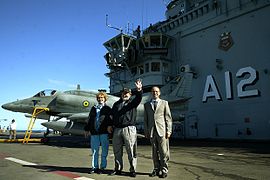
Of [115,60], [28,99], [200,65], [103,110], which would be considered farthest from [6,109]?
[200,65]

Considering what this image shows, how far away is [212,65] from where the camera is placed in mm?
25672

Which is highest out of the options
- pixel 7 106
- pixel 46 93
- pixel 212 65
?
pixel 212 65

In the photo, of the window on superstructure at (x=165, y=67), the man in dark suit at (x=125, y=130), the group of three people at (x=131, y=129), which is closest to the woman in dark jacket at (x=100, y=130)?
the group of three people at (x=131, y=129)

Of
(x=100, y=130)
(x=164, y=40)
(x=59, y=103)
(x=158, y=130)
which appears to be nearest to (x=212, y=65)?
(x=164, y=40)

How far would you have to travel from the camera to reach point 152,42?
31.5 meters

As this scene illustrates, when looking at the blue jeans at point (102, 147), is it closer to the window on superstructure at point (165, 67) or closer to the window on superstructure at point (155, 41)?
the window on superstructure at point (165, 67)

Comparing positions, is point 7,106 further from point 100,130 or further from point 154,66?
point 154,66

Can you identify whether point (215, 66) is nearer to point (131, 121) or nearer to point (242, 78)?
point (242, 78)

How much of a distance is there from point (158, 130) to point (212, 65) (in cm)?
2204

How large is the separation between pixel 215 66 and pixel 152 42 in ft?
31.9

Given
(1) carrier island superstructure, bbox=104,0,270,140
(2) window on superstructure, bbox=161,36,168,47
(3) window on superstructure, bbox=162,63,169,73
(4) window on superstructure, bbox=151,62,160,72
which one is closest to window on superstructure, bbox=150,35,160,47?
(1) carrier island superstructure, bbox=104,0,270,140

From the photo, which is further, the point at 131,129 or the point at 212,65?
the point at 212,65

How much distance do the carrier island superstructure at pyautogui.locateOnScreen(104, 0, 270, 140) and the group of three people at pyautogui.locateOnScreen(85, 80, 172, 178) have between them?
45.7 ft

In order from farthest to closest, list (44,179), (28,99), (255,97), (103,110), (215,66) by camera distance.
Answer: (215,66) → (255,97) → (28,99) → (103,110) → (44,179)
